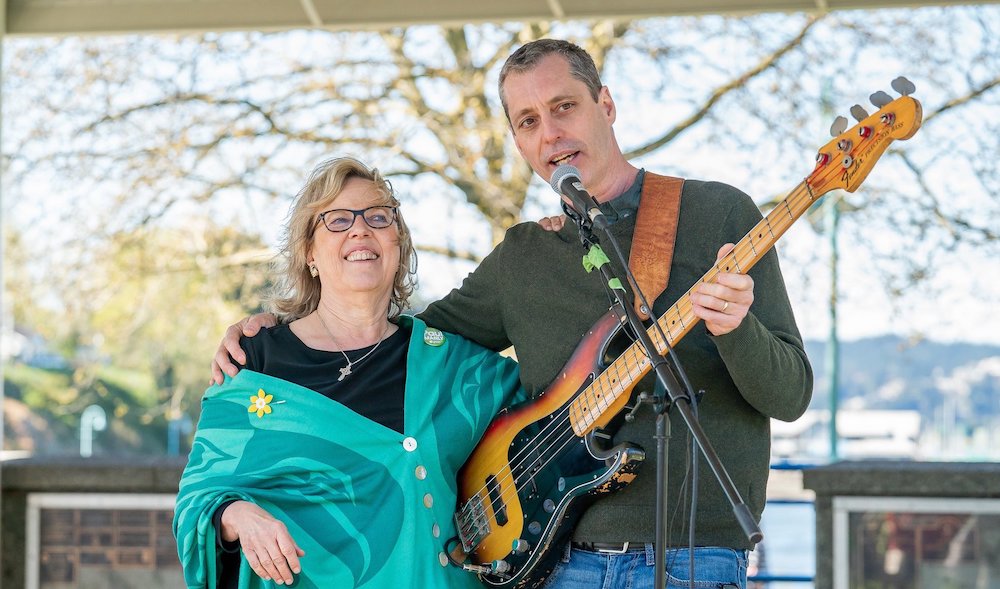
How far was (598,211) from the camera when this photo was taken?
2.38 m

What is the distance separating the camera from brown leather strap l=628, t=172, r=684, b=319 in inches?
106

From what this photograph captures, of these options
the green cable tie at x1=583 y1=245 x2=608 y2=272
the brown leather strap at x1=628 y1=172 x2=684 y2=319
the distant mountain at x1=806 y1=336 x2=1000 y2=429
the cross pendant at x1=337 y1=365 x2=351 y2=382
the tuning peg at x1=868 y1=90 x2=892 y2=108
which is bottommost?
the cross pendant at x1=337 y1=365 x2=351 y2=382

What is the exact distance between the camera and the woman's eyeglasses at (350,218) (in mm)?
3012

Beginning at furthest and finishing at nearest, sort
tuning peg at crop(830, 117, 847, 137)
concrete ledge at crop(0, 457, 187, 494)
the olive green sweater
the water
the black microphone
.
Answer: the water → concrete ledge at crop(0, 457, 187, 494) → the olive green sweater → the black microphone → tuning peg at crop(830, 117, 847, 137)

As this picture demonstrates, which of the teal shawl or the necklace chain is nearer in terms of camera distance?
the teal shawl

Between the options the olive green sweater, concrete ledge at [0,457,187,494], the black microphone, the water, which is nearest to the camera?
the black microphone

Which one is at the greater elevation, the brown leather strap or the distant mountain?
the distant mountain

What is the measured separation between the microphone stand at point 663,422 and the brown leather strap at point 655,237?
332mm

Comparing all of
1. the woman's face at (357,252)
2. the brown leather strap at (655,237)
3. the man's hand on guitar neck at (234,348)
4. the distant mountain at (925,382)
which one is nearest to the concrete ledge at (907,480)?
the brown leather strap at (655,237)

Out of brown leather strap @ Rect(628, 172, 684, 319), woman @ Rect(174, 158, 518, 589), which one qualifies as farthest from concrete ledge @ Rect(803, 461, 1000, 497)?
brown leather strap @ Rect(628, 172, 684, 319)

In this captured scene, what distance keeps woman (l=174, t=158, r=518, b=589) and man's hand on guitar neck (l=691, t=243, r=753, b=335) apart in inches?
35.6

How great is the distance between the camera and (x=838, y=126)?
89.1 inches

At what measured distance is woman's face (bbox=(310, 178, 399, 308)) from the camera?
2990mm

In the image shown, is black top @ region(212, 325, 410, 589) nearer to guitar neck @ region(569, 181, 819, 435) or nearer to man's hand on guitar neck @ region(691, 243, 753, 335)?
guitar neck @ region(569, 181, 819, 435)
